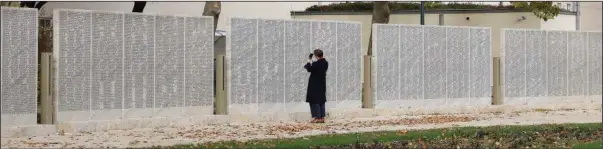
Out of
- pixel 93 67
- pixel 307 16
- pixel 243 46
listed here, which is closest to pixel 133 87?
pixel 93 67

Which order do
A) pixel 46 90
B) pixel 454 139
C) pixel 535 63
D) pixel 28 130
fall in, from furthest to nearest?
pixel 535 63
pixel 46 90
pixel 28 130
pixel 454 139

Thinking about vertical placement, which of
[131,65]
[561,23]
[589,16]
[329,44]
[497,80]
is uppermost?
[589,16]

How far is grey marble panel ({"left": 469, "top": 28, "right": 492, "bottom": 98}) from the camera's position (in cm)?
2675

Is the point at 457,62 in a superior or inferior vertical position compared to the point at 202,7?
inferior

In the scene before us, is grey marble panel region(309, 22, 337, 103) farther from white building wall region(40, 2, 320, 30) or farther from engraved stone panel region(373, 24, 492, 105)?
white building wall region(40, 2, 320, 30)

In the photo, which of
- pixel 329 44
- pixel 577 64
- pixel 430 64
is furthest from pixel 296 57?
pixel 577 64

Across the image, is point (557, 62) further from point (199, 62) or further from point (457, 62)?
point (199, 62)

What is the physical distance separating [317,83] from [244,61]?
61.8 inches

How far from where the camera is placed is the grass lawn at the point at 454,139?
15.1 m

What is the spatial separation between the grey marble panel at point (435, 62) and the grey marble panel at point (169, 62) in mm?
7091

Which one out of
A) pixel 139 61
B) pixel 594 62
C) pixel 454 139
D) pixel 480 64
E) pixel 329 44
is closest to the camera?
pixel 454 139

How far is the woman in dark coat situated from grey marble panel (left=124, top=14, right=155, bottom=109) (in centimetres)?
282

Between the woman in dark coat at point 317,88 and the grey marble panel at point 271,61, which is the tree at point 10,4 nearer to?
the grey marble panel at point 271,61

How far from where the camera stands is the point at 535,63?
2839cm
